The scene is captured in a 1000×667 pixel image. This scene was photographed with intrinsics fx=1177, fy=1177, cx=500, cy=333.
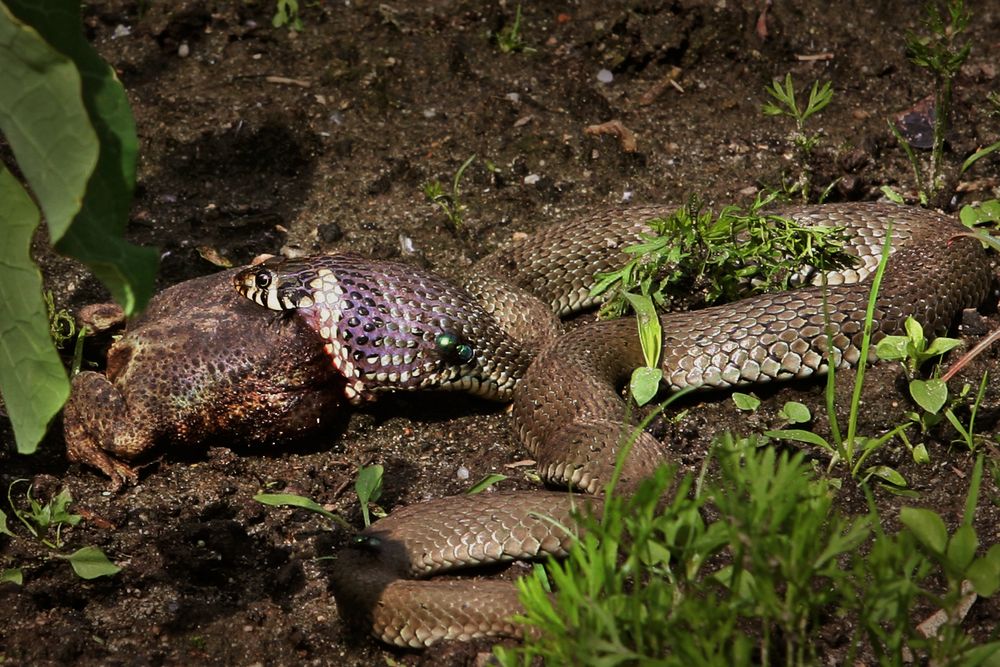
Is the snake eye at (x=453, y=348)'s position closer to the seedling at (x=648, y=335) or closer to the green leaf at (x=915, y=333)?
the seedling at (x=648, y=335)

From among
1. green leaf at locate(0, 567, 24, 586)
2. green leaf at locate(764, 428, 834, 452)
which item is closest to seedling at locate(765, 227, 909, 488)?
green leaf at locate(764, 428, 834, 452)

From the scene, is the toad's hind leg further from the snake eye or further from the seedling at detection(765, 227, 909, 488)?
the seedling at detection(765, 227, 909, 488)

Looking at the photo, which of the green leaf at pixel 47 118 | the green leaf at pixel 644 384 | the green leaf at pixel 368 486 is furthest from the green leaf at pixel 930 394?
the green leaf at pixel 47 118

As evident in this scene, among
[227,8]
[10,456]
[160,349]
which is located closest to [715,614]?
Answer: [160,349]

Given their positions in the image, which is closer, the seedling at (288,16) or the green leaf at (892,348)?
the green leaf at (892,348)

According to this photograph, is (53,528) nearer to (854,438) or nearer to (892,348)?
(854,438)

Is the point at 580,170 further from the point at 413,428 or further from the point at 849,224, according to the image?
the point at 413,428
